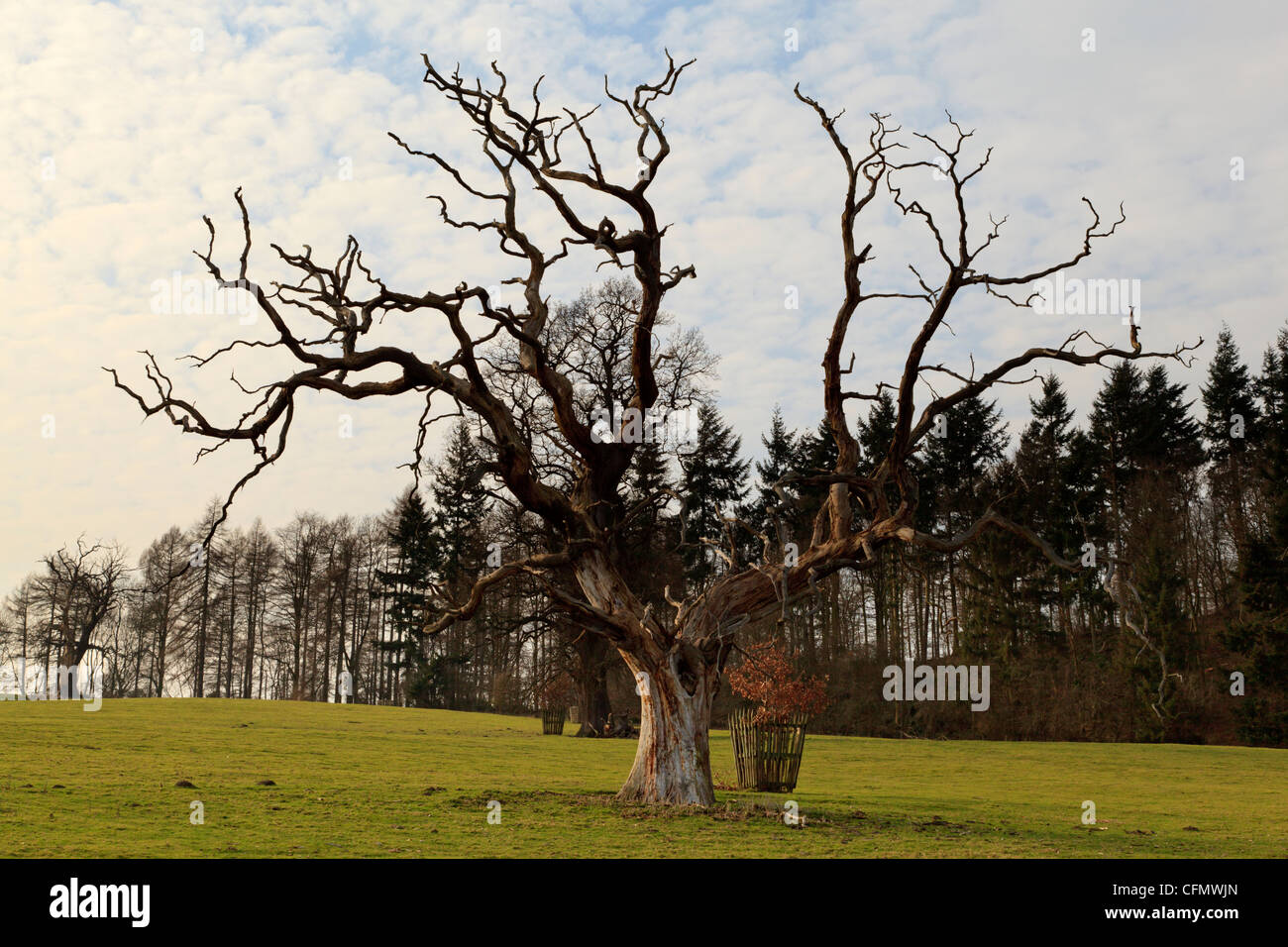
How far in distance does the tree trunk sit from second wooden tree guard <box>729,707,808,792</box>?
10.9 ft

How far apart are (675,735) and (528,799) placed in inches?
113

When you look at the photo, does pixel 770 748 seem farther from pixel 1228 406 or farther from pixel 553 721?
pixel 1228 406

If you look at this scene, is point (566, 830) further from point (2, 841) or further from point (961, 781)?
point (961, 781)

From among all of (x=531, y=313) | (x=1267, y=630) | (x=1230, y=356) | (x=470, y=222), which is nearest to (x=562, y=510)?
(x=531, y=313)

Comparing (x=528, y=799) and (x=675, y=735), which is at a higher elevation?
(x=675, y=735)

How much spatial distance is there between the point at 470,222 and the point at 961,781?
57.7 ft

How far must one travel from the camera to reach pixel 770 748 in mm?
18422

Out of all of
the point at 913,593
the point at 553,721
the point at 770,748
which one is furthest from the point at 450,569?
the point at 770,748

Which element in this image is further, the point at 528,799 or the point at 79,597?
the point at 79,597

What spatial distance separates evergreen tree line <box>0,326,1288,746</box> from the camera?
126ft

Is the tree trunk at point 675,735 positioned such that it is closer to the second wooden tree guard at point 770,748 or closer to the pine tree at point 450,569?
the second wooden tree guard at point 770,748

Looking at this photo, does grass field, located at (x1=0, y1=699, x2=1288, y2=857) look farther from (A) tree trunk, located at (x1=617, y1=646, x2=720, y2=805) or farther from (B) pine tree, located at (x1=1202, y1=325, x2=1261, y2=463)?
(B) pine tree, located at (x1=1202, y1=325, x2=1261, y2=463)

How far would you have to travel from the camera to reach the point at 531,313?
1562 centimetres

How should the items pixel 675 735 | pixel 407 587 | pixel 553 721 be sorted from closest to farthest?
pixel 675 735 → pixel 553 721 → pixel 407 587
